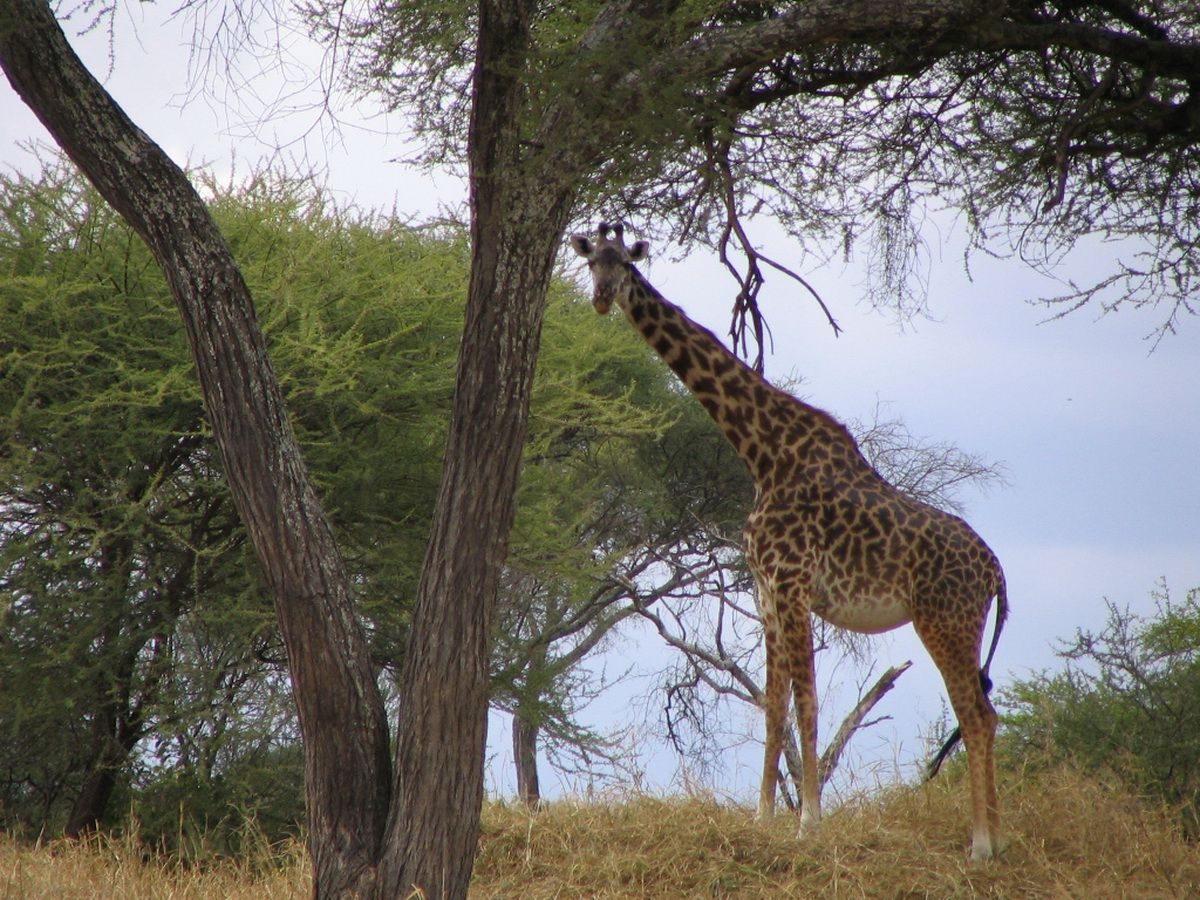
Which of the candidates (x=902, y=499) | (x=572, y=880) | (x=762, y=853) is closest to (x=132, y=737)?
(x=572, y=880)

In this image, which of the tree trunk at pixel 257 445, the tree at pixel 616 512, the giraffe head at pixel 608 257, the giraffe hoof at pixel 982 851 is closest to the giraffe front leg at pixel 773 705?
the giraffe hoof at pixel 982 851

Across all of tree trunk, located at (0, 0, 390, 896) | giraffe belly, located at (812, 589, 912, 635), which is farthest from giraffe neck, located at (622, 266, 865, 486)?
tree trunk, located at (0, 0, 390, 896)

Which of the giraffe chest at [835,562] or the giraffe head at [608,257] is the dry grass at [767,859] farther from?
the giraffe head at [608,257]

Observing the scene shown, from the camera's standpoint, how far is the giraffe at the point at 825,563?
21.6 feet

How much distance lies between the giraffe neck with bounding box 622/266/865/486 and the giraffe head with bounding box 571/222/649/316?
14 centimetres

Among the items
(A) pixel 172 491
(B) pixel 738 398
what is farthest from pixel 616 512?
(B) pixel 738 398

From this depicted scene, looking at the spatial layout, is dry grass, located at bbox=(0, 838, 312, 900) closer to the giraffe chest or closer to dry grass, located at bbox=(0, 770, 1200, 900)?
dry grass, located at bbox=(0, 770, 1200, 900)

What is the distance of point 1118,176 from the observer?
9.03 metres

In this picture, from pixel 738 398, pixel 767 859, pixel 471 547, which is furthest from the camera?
pixel 738 398

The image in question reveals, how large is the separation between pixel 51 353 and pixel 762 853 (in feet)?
22.0

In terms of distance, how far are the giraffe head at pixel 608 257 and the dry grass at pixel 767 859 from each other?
2805 millimetres

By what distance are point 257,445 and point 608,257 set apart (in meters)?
2.18

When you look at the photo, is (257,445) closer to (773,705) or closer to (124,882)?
(124,882)

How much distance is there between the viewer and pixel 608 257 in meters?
6.66
